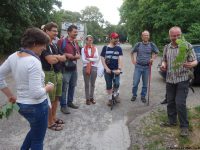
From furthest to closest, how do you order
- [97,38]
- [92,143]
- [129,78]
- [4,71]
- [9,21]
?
[97,38] → [9,21] → [129,78] → [92,143] → [4,71]

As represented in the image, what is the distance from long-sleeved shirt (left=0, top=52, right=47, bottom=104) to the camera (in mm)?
3633

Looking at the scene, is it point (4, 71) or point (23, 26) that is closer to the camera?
point (4, 71)

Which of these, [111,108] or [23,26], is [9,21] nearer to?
[23,26]

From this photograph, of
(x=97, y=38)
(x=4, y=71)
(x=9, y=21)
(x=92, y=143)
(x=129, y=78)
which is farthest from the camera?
(x=97, y=38)

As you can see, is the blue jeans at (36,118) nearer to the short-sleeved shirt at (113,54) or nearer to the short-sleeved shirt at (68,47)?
the short-sleeved shirt at (68,47)

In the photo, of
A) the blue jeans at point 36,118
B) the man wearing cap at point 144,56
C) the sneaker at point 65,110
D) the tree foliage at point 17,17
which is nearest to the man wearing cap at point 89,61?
the sneaker at point 65,110

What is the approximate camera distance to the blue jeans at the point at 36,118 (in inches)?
150

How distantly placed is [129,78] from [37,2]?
13.9 metres

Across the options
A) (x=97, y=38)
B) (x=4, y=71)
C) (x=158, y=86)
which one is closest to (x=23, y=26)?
(x=158, y=86)

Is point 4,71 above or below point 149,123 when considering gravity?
above

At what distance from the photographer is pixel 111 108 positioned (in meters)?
8.02

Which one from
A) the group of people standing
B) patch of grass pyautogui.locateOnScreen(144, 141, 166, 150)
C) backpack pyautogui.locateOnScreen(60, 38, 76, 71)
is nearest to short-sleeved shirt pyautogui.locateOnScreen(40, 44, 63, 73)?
the group of people standing

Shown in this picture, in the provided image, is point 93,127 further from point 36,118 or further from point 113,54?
point 36,118

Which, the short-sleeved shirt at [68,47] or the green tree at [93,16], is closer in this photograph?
the short-sleeved shirt at [68,47]
